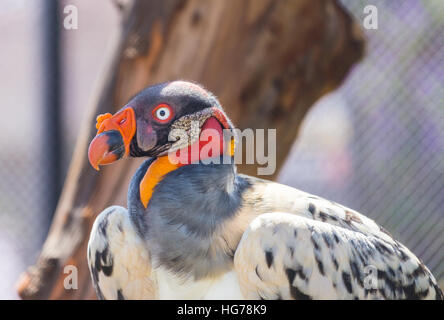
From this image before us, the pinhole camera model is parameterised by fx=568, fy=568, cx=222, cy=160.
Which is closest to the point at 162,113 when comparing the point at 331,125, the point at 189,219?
the point at 189,219

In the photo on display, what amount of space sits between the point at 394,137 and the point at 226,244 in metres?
1.39

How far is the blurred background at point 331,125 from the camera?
2006 millimetres

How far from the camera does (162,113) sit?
101cm

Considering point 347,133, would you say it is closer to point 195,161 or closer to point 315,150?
point 315,150

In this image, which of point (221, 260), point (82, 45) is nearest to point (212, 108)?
point (221, 260)

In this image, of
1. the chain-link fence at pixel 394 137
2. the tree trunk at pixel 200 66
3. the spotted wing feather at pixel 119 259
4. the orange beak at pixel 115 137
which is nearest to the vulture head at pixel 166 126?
the orange beak at pixel 115 137

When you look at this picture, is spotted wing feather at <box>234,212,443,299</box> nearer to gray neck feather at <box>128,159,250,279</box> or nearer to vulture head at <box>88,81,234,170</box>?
gray neck feather at <box>128,159,250,279</box>

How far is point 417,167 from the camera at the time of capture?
7.20 ft

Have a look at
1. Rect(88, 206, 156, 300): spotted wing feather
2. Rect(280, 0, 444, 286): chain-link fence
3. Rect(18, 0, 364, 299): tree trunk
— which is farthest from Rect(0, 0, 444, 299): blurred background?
Rect(88, 206, 156, 300): spotted wing feather

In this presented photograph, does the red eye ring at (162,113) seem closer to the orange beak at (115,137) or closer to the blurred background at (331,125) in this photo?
the orange beak at (115,137)

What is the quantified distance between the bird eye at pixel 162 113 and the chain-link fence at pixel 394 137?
123 centimetres

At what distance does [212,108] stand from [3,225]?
134 centimetres

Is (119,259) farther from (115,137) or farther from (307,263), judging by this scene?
(307,263)
